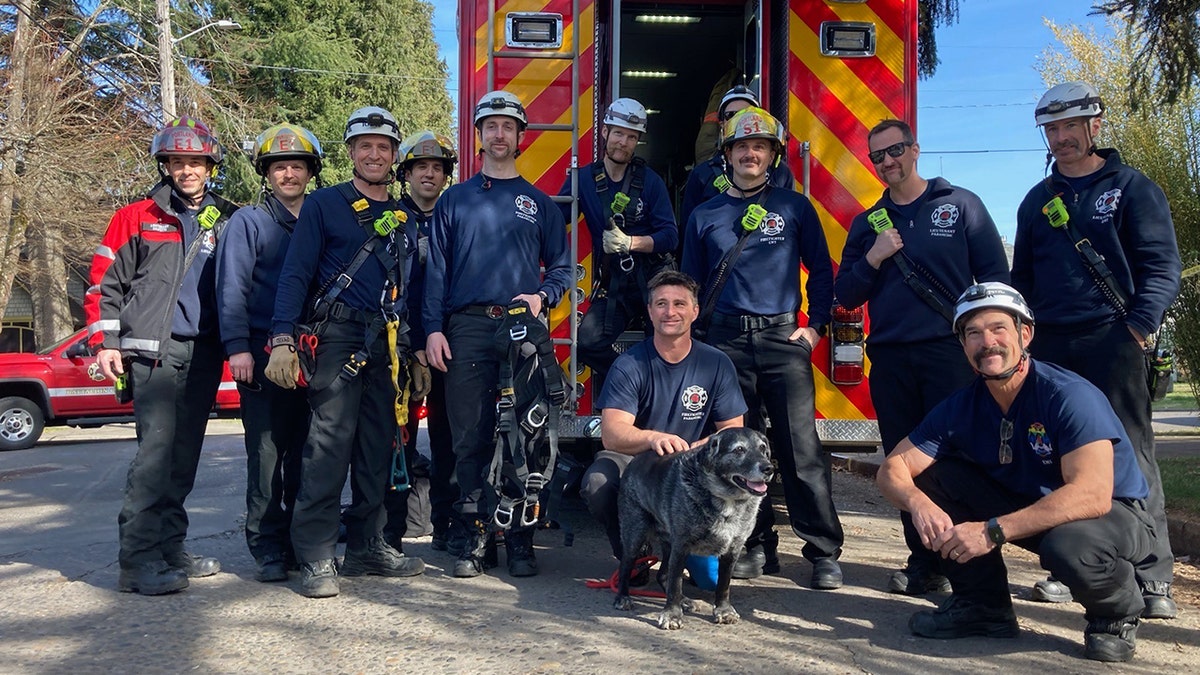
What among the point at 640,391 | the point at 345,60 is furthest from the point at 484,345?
the point at 345,60

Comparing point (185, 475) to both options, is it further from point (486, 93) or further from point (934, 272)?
point (934, 272)

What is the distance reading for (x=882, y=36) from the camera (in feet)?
19.3

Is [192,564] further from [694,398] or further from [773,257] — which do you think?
[773,257]

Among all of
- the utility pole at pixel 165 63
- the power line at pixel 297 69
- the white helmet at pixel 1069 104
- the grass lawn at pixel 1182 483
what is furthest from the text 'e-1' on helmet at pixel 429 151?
the power line at pixel 297 69

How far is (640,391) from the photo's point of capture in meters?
4.75

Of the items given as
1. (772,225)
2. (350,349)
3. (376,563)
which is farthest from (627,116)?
(376,563)

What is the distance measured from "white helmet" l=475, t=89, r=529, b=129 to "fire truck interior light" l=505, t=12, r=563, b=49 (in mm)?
569

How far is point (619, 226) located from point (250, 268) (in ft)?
6.25

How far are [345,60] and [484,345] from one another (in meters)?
25.7

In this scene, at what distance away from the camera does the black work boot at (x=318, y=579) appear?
4.78 meters

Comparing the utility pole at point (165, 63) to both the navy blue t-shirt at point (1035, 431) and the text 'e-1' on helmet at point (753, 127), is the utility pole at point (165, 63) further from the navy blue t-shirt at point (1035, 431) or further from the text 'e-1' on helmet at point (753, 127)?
the navy blue t-shirt at point (1035, 431)

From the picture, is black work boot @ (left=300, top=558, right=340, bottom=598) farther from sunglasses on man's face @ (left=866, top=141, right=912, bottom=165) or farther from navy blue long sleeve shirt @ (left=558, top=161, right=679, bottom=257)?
sunglasses on man's face @ (left=866, top=141, right=912, bottom=165)

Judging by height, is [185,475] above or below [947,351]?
below

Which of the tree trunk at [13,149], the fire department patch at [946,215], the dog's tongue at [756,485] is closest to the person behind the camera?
the dog's tongue at [756,485]
